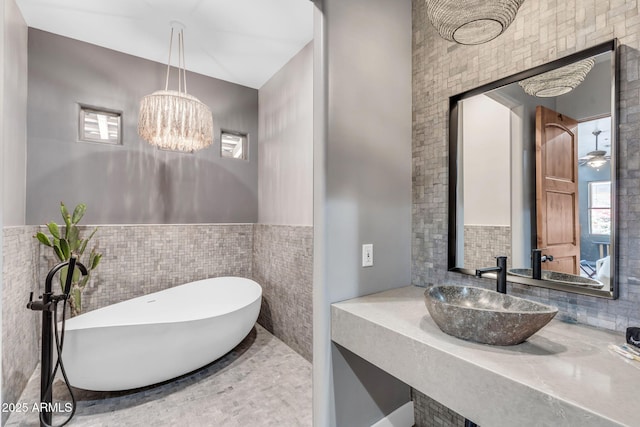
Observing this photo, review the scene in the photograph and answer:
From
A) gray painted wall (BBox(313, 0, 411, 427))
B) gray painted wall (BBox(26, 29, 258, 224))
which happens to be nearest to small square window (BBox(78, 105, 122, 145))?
gray painted wall (BBox(26, 29, 258, 224))

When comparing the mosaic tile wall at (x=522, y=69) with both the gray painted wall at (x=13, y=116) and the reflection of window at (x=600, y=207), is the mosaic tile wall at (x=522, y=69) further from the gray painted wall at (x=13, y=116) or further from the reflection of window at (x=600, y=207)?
the gray painted wall at (x=13, y=116)

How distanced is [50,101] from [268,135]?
2.03 m

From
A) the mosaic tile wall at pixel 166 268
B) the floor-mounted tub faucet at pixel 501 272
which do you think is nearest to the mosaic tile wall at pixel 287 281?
the mosaic tile wall at pixel 166 268

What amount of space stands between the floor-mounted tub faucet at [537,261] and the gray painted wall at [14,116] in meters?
3.10

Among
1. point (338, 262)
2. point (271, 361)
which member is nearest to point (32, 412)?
point (271, 361)

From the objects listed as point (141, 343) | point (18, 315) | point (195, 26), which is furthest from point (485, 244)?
point (18, 315)

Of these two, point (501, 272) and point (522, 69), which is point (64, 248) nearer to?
point (501, 272)

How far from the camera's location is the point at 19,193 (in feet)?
7.64

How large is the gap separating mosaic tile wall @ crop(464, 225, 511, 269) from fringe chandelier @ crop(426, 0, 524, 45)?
0.84m

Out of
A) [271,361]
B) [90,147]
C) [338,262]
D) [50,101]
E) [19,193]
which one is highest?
[50,101]

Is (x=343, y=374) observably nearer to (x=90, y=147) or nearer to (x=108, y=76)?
(x=90, y=147)

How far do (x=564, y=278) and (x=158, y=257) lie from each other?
3294 mm

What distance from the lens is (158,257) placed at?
9.98ft

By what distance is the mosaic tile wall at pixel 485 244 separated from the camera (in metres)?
1.37
